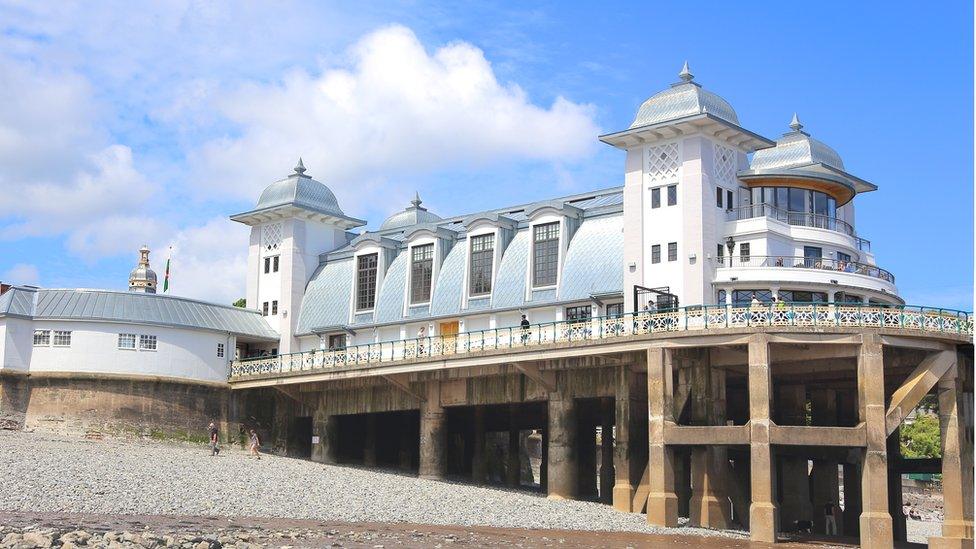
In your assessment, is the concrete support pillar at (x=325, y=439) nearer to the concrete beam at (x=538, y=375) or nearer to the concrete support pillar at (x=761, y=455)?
the concrete beam at (x=538, y=375)

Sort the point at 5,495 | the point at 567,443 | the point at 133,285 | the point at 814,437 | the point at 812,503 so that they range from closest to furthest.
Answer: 1. the point at 5,495
2. the point at 814,437
3. the point at 567,443
4. the point at 812,503
5. the point at 133,285

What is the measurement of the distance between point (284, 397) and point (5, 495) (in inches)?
971

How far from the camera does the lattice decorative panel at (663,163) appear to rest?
49.6 meters

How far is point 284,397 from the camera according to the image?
61938 millimetres

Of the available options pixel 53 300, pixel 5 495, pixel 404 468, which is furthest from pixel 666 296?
pixel 53 300

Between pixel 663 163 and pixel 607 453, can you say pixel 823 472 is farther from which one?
pixel 663 163

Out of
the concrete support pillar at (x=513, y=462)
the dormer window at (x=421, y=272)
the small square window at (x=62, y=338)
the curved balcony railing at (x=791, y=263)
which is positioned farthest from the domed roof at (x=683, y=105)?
the small square window at (x=62, y=338)

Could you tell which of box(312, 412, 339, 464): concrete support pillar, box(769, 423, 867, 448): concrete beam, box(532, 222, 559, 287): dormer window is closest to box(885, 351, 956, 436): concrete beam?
box(769, 423, 867, 448): concrete beam

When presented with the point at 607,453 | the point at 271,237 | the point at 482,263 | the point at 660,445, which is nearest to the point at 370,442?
the point at 482,263

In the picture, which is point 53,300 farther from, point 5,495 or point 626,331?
point 626,331

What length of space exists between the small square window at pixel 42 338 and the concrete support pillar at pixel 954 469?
126 ft

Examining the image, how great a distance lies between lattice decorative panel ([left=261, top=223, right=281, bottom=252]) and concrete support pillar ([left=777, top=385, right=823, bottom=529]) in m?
27.9

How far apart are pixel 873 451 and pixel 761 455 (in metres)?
3.47

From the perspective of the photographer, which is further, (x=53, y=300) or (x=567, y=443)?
(x=53, y=300)
